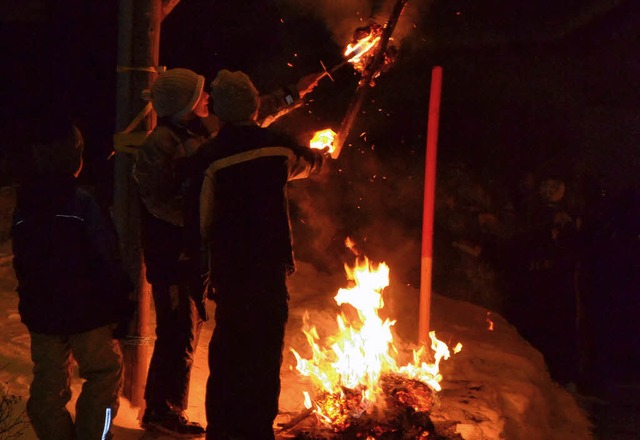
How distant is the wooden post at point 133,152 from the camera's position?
4.12 meters

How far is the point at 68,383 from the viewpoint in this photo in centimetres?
346

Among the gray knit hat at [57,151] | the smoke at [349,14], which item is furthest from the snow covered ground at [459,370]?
the smoke at [349,14]

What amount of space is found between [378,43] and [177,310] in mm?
2448

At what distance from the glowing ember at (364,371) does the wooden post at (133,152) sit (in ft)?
3.75

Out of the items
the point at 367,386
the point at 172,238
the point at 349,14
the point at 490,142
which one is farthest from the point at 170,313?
the point at 490,142

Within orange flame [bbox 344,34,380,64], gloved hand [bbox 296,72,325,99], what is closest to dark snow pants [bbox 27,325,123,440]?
gloved hand [bbox 296,72,325,99]

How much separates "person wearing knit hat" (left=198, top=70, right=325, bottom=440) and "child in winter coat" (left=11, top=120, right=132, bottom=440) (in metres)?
0.56

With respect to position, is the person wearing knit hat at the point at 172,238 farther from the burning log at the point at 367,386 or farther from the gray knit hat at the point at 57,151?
the burning log at the point at 367,386

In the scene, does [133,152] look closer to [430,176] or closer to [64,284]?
[64,284]

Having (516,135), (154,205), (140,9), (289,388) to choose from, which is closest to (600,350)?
(516,135)

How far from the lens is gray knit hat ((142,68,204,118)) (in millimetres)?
3762

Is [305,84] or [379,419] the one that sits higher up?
[305,84]

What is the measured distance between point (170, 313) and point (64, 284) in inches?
33.4

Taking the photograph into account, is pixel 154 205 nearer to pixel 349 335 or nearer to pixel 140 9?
pixel 140 9
